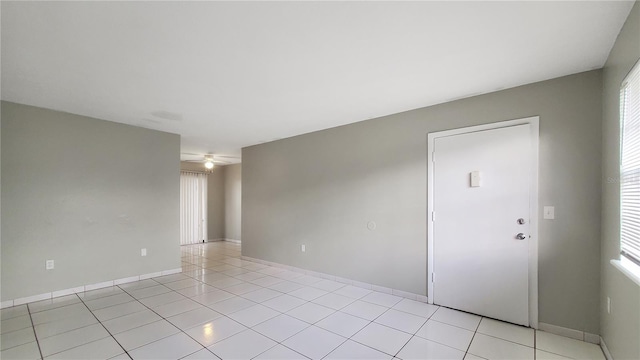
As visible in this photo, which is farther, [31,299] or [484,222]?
[31,299]

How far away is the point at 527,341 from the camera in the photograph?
2471 mm

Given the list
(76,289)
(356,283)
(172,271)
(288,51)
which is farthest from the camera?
(172,271)

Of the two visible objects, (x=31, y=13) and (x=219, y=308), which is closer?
(x=31, y=13)

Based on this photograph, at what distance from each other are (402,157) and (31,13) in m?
3.57

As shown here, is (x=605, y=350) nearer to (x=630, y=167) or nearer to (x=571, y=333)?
(x=571, y=333)

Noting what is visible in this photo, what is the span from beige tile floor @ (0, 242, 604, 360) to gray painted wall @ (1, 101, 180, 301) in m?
0.42

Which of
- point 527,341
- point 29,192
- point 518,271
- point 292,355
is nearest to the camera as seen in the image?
point 292,355

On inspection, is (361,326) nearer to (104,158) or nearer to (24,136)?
(104,158)

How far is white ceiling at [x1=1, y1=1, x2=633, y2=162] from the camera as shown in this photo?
1.71 m

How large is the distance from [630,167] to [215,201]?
8.62 m

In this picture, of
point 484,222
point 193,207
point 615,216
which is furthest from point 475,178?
point 193,207

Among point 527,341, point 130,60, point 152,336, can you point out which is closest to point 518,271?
point 527,341

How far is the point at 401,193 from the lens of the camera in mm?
3629

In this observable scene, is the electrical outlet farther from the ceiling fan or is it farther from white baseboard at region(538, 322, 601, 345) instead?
the ceiling fan
